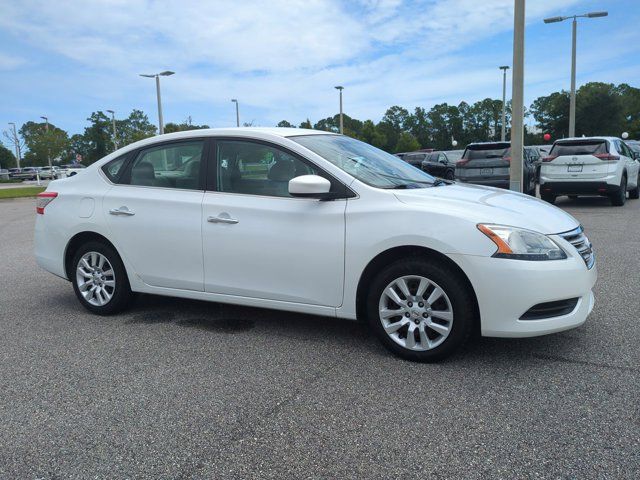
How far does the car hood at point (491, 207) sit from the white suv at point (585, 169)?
370 inches

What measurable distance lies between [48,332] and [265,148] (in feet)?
7.85

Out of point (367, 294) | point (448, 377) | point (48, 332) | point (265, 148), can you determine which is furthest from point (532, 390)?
point (48, 332)

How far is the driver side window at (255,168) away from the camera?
4.34m

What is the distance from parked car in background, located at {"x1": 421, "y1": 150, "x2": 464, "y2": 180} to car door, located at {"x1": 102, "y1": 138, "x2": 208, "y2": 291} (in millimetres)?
20758

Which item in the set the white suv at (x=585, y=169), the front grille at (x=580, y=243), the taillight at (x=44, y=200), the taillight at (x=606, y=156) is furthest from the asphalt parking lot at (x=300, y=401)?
the taillight at (x=606, y=156)

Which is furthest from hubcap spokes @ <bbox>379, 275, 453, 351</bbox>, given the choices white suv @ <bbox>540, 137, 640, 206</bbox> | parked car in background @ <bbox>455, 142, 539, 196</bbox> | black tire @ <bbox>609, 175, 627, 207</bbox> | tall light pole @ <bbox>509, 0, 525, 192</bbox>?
black tire @ <bbox>609, 175, 627, 207</bbox>

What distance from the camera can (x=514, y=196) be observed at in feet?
14.7

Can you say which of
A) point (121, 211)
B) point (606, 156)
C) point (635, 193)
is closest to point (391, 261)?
point (121, 211)

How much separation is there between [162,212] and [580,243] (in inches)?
127

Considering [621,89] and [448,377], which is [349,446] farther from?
[621,89]

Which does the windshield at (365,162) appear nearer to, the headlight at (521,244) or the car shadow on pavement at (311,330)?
the headlight at (521,244)

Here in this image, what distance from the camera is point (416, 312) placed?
3818 millimetres

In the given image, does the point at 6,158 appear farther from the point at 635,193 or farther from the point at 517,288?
the point at 517,288

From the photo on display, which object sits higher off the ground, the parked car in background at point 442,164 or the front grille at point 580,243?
the parked car in background at point 442,164
